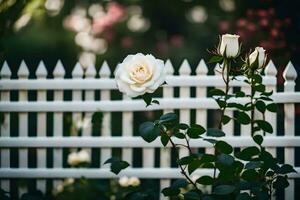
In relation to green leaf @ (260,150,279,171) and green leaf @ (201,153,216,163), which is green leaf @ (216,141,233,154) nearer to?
green leaf @ (201,153,216,163)

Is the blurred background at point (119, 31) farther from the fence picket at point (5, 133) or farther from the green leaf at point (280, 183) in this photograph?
the green leaf at point (280, 183)

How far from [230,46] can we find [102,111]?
152 centimetres

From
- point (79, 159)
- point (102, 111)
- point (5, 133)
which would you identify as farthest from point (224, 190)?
point (5, 133)

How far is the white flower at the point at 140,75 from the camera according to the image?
1.97 metres

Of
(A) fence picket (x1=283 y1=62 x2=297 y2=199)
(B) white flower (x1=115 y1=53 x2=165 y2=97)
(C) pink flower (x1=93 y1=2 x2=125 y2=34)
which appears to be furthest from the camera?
(C) pink flower (x1=93 y1=2 x2=125 y2=34)

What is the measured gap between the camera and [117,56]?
7273mm

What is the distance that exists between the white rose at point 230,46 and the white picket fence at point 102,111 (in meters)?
1.24

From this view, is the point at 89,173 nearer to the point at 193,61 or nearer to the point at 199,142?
the point at 199,142

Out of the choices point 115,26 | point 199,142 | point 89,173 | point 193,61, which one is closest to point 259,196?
point 199,142

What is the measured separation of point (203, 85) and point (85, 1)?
524 cm

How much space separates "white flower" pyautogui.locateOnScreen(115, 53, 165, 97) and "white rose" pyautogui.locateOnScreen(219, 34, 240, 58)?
0.88 ft

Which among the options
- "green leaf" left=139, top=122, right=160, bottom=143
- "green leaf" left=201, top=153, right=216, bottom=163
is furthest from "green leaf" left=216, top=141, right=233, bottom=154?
"green leaf" left=139, top=122, right=160, bottom=143

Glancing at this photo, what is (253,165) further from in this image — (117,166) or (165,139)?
(117,166)

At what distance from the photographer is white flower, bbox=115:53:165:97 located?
1973mm
